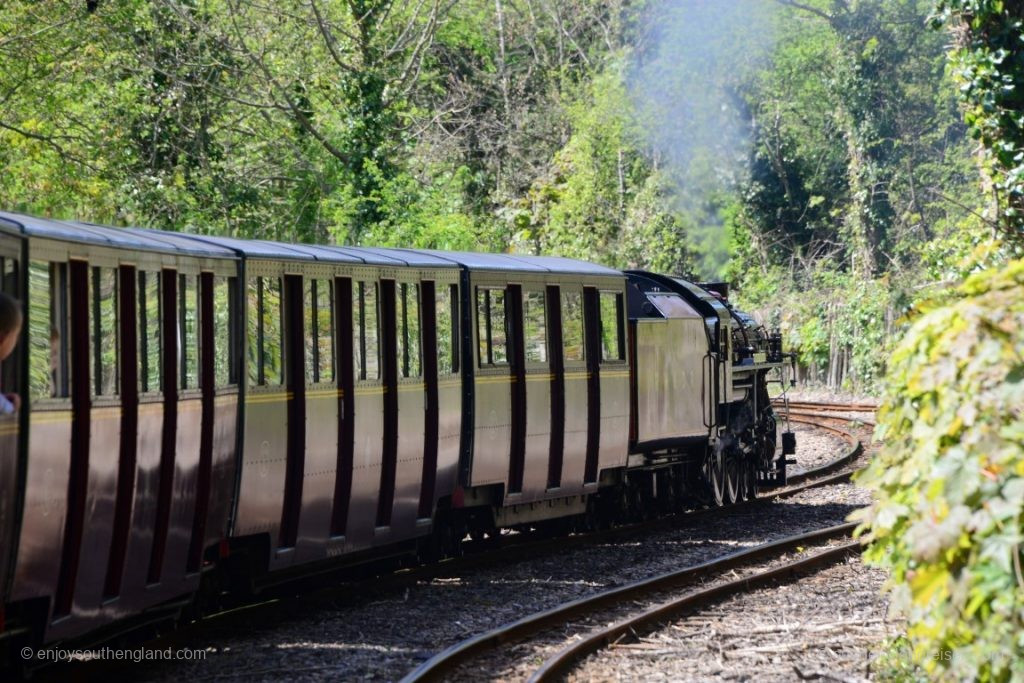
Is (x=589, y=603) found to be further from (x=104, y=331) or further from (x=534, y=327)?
(x=104, y=331)

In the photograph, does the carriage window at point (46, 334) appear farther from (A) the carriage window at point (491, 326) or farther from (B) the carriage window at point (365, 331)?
(A) the carriage window at point (491, 326)

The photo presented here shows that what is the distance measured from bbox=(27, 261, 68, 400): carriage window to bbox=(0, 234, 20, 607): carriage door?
103 millimetres

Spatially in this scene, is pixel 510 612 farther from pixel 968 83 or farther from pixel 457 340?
pixel 968 83

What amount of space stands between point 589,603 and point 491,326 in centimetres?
339

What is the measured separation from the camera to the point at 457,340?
1365cm

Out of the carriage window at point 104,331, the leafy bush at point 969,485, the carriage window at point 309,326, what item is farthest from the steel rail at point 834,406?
the leafy bush at point 969,485

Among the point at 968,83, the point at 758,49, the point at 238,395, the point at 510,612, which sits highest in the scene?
the point at 758,49

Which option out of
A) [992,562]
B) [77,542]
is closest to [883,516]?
[992,562]

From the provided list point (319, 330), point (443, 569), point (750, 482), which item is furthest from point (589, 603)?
point (750, 482)

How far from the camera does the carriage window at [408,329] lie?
1276 cm

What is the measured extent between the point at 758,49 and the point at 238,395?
39.3 metres

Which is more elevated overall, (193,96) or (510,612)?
(193,96)

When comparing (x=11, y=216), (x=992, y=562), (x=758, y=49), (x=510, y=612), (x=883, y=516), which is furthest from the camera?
(x=758, y=49)

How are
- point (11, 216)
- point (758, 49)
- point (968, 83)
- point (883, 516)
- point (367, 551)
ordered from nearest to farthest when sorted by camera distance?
point (883, 516)
point (11, 216)
point (367, 551)
point (968, 83)
point (758, 49)
